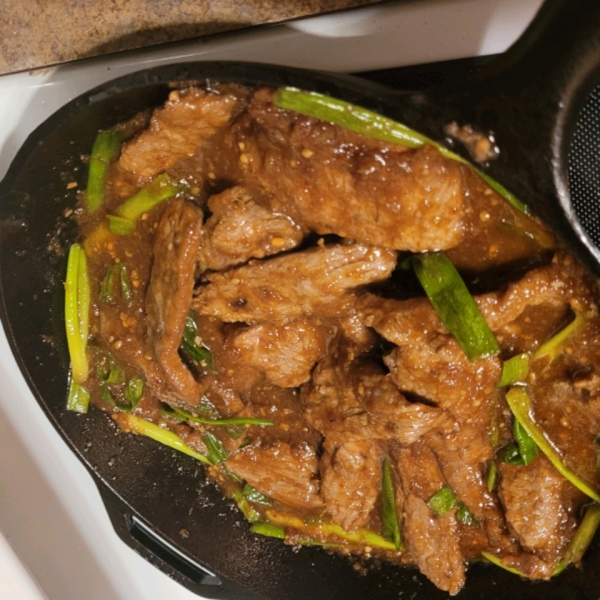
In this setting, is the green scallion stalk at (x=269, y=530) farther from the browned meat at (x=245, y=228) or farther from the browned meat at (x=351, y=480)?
the browned meat at (x=245, y=228)

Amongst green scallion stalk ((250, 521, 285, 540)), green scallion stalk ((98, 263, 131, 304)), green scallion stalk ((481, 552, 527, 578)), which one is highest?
green scallion stalk ((98, 263, 131, 304))

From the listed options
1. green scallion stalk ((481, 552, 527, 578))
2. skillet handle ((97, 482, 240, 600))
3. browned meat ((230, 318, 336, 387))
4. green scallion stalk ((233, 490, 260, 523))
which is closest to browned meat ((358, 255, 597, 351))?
browned meat ((230, 318, 336, 387))

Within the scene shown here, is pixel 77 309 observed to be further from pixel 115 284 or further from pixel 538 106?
pixel 538 106

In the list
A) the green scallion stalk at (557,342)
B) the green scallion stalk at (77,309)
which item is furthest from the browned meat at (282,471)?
the green scallion stalk at (557,342)

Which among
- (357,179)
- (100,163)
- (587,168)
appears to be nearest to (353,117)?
(357,179)

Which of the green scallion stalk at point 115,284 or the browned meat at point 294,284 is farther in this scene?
the green scallion stalk at point 115,284

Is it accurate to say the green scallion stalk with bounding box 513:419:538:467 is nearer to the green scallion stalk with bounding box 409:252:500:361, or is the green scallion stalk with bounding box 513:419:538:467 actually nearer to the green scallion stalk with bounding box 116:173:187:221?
the green scallion stalk with bounding box 409:252:500:361
